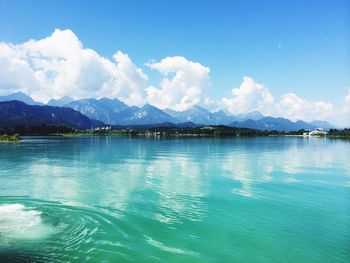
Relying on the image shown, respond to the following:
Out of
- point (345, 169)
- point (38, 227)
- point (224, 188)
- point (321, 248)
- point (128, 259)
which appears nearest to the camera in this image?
point (128, 259)

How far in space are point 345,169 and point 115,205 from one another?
162ft

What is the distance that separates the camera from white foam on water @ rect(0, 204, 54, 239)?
2257 cm

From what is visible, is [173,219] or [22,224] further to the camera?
[173,219]

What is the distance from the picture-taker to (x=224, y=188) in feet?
135

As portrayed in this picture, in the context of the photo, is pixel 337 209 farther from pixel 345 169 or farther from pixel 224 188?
pixel 345 169

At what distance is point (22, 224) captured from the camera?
81.7 feet

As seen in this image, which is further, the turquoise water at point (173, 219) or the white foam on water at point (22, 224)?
the white foam on water at point (22, 224)

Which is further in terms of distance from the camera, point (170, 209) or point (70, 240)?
point (170, 209)

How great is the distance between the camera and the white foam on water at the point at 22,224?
2257 centimetres

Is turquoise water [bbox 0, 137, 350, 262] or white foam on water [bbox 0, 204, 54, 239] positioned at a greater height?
white foam on water [bbox 0, 204, 54, 239]

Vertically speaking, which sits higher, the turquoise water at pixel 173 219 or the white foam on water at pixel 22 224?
the white foam on water at pixel 22 224

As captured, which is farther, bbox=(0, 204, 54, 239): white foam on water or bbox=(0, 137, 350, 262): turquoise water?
bbox=(0, 204, 54, 239): white foam on water

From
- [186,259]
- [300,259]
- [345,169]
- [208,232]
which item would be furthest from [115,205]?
[345,169]

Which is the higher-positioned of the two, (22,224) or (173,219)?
(22,224)
